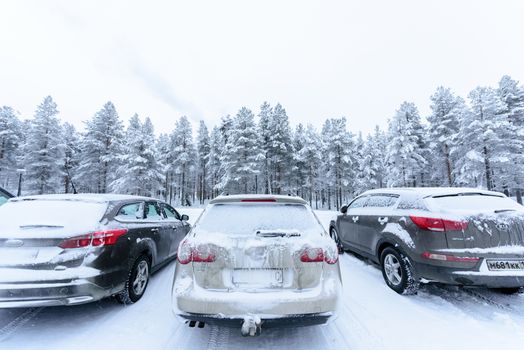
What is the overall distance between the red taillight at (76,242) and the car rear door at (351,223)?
17.1 feet

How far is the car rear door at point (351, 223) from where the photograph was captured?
5642mm

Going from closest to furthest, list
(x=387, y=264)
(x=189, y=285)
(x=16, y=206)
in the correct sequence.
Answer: (x=189, y=285) < (x=16, y=206) < (x=387, y=264)

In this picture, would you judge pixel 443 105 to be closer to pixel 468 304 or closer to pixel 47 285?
pixel 468 304

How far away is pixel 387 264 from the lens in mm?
4508

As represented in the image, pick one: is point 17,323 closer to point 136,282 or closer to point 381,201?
point 136,282

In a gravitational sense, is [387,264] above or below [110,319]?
above

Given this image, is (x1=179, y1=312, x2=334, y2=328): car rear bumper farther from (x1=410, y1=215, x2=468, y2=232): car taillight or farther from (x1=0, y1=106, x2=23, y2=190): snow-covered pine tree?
(x1=0, y1=106, x2=23, y2=190): snow-covered pine tree

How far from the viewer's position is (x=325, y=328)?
3080mm

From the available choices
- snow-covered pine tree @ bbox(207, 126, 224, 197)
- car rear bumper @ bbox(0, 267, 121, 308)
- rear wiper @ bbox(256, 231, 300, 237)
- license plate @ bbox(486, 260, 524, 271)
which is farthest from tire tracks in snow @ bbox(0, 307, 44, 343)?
snow-covered pine tree @ bbox(207, 126, 224, 197)

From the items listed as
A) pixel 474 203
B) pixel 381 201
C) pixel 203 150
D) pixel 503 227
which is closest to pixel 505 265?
pixel 503 227

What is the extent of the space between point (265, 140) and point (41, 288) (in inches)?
1259

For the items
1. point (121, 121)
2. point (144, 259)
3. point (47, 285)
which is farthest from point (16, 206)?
point (121, 121)

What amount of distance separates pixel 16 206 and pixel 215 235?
3353 mm

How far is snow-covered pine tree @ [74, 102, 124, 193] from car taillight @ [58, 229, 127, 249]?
34.6 metres
